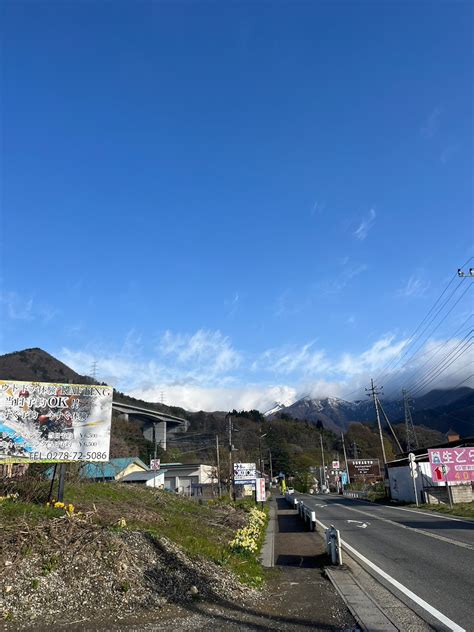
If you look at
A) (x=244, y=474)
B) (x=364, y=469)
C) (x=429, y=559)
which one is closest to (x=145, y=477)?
(x=244, y=474)

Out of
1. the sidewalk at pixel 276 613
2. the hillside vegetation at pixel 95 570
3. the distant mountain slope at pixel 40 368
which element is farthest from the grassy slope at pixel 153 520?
the distant mountain slope at pixel 40 368

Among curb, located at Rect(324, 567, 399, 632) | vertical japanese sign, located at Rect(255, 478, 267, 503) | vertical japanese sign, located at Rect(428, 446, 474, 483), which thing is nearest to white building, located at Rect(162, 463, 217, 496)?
vertical japanese sign, located at Rect(255, 478, 267, 503)

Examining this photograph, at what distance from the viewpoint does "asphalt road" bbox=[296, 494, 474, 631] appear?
7.19 meters

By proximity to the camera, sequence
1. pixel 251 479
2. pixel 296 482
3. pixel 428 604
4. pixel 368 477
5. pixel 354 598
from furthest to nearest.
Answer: pixel 296 482 → pixel 368 477 → pixel 251 479 → pixel 354 598 → pixel 428 604

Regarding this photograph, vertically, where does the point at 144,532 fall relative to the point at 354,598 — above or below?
above

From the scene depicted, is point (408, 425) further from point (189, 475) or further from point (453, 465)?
point (453, 465)

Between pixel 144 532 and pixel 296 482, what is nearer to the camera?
pixel 144 532

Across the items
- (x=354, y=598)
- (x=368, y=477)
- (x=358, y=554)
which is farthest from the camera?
(x=368, y=477)

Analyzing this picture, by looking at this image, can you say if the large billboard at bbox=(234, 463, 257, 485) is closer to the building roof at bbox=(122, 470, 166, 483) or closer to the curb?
A: the building roof at bbox=(122, 470, 166, 483)

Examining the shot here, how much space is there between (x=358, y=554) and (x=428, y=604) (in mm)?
5943

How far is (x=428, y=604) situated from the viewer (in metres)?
7.46

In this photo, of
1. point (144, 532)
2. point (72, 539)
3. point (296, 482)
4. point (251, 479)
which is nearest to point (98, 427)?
point (144, 532)

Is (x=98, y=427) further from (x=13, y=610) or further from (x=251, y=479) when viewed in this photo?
(x=251, y=479)

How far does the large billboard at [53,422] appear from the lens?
1295cm
